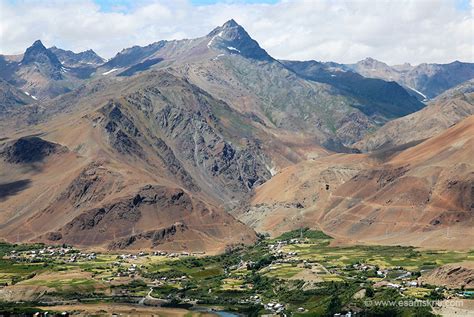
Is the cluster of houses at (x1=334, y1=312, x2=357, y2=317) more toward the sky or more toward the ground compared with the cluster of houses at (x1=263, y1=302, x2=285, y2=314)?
more toward the sky

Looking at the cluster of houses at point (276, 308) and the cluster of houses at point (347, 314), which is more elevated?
the cluster of houses at point (347, 314)

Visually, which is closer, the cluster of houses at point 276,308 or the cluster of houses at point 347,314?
the cluster of houses at point 347,314

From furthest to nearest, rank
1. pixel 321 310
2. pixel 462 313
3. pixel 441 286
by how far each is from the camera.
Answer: pixel 441 286 → pixel 321 310 → pixel 462 313

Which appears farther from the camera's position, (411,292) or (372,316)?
(411,292)

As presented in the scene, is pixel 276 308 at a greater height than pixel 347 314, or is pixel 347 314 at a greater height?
pixel 347 314

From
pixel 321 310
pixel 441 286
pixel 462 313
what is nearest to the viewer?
pixel 462 313

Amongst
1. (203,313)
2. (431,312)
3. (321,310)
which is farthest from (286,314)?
(431,312)

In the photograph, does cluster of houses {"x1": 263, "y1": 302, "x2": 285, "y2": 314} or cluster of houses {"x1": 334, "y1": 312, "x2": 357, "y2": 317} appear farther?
cluster of houses {"x1": 263, "y1": 302, "x2": 285, "y2": 314}

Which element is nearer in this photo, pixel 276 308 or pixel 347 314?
pixel 347 314

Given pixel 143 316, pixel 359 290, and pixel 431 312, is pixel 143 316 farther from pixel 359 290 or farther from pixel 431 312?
pixel 431 312
